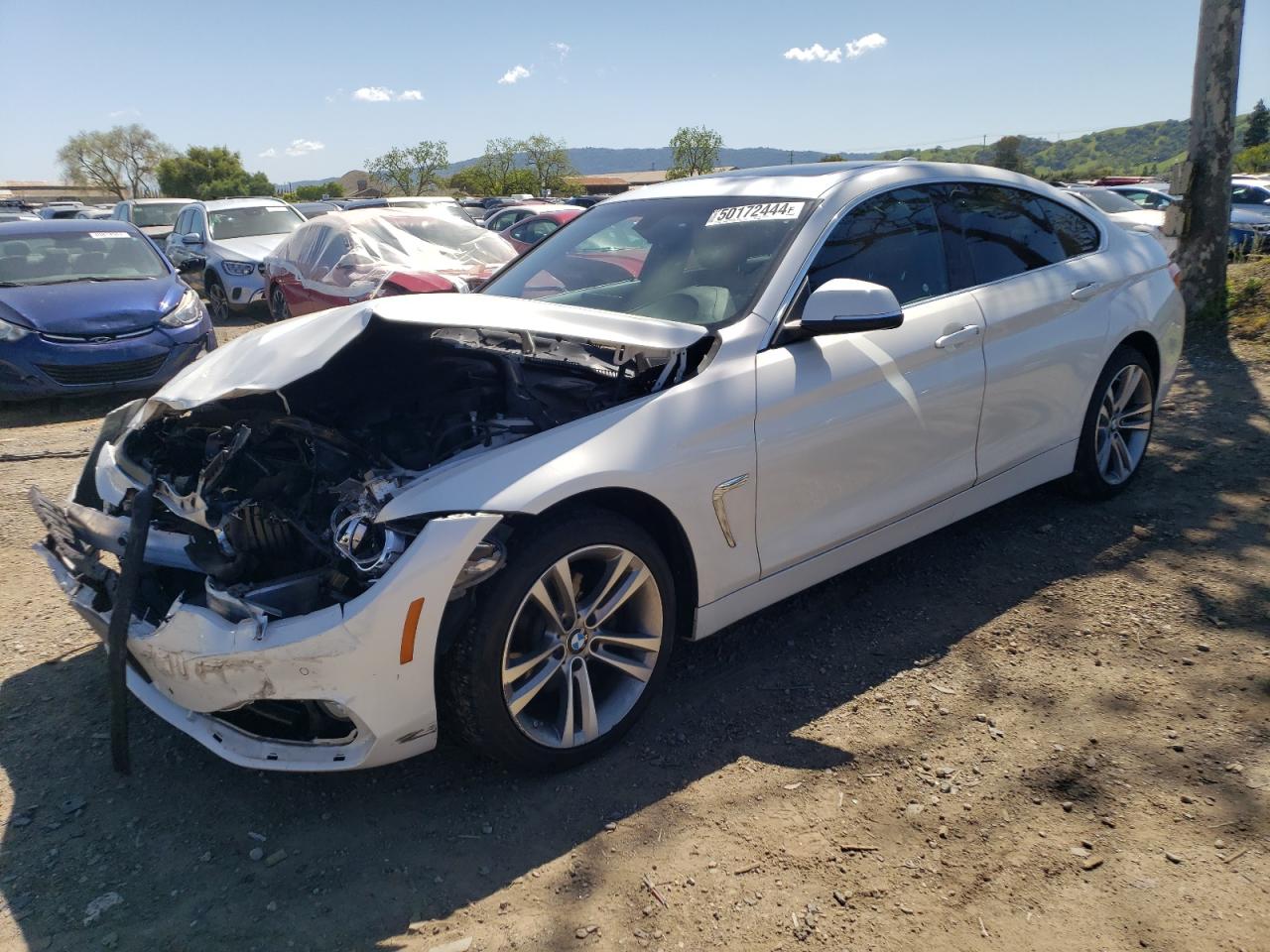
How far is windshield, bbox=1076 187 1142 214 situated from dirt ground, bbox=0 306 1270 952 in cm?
1362

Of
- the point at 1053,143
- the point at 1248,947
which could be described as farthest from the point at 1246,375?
the point at 1053,143

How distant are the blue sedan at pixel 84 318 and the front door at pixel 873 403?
633cm

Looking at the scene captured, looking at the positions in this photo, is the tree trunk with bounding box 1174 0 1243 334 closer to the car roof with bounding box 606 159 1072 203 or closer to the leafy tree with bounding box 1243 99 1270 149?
the car roof with bounding box 606 159 1072 203

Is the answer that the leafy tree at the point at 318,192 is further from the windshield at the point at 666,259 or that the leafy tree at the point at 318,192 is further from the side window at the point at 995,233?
the side window at the point at 995,233

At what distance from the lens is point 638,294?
139 inches

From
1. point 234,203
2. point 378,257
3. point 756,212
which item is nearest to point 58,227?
point 378,257

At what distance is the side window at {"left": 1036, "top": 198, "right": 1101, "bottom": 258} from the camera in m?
4.42

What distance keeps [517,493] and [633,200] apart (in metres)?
2.08

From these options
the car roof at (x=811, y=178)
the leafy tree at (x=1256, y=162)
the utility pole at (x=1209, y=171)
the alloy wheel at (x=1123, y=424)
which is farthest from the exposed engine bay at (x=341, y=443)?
the leafy tree at (x=1256, y=162)

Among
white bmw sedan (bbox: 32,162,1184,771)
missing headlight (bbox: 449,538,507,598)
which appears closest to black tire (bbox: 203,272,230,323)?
white bmw sedan (bbox: 32,162,1184,771)

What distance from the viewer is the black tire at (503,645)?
2539 millimetres

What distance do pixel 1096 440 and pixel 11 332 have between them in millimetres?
7969

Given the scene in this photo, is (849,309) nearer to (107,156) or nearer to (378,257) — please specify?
(378,257)

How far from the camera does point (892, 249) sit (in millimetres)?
3678
